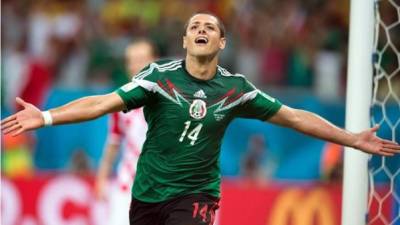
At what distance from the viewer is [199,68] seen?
652 centimetres

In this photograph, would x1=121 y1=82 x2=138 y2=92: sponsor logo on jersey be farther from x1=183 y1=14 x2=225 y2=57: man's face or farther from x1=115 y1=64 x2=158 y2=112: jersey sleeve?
x1=183 y1=14 x2=225 y2=57: man's face

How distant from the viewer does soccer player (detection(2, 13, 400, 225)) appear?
641cm

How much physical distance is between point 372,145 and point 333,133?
25cm

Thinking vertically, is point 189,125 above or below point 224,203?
below

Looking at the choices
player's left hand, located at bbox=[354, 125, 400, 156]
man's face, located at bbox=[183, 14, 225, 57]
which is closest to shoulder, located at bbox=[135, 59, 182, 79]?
man's face, located at bbox=[183, 14, 225, 57]

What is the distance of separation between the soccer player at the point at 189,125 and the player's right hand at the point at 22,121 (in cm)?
58

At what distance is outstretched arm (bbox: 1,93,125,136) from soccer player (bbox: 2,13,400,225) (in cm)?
9

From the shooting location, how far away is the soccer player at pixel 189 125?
6.41 meters

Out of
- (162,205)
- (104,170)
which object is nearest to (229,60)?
(104,170)

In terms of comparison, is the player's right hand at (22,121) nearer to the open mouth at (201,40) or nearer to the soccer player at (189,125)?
the soccer player at (189,125)

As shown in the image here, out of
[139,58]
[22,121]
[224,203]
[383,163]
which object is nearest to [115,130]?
[139,58]

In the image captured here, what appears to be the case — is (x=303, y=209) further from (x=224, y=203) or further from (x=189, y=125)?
(x=189, y=125)

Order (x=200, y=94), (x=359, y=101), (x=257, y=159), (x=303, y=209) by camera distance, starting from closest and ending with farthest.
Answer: (x=200, y=94), (x=359, y=101), (x=303, y=209), (x=257, y=159)

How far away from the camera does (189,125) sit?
6414mm
